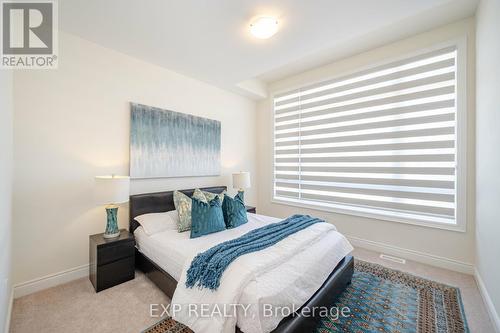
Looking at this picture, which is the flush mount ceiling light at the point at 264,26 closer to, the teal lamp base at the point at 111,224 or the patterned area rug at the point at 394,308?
the teal lamp base at the point at 111,224

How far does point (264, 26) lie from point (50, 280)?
3.50m

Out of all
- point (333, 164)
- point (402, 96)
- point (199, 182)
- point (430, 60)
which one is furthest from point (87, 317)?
point (430, 60)

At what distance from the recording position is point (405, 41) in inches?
113

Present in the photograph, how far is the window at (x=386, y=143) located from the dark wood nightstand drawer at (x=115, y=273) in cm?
290

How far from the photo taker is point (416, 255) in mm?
2773

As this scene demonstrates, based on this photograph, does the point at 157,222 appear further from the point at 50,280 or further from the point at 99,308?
the point at 50,280

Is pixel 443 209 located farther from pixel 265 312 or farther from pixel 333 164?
pixel 265 312

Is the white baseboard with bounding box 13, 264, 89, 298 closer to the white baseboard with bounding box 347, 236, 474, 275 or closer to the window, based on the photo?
the window

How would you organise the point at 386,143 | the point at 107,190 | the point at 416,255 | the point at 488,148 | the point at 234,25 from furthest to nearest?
the point at 386,143
the point at 416,255
the point at 234,25
the point at 107,190
the point at 488,148

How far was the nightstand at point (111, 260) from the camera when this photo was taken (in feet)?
6.80

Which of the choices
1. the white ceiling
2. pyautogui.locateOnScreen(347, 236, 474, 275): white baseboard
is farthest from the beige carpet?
the white ceiling

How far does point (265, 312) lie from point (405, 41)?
3.76 m

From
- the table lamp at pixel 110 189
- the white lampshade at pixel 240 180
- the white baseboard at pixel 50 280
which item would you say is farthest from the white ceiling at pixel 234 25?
the white baseboard at pixel 50 280

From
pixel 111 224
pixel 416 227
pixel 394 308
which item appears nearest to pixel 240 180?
pixel 111 224
